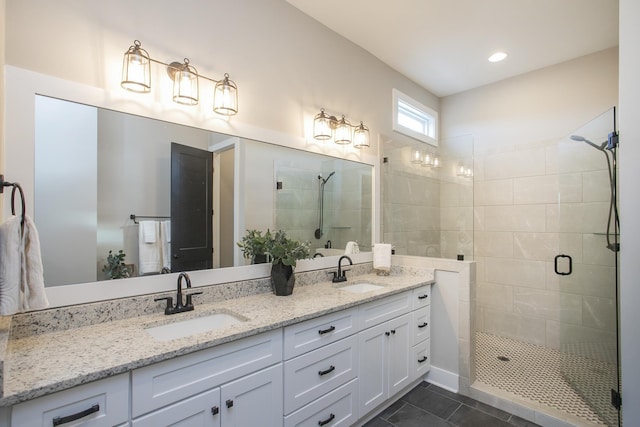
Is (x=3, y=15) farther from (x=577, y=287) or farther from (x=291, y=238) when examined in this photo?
(x=577, y=287)

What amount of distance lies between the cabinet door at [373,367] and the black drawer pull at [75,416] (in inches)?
54.2

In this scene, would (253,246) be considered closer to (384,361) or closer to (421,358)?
(384,361)

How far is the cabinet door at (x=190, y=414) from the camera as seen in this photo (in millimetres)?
1148

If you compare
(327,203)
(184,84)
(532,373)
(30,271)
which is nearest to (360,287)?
(327,203)

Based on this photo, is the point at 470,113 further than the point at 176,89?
Yes

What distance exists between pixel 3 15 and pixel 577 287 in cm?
384

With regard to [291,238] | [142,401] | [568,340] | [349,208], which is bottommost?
[568,340]

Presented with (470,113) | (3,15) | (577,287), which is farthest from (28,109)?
(470,113)

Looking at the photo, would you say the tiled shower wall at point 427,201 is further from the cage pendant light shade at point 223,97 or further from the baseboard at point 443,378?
the cage pendant light shade at point 223,97

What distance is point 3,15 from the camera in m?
1.27

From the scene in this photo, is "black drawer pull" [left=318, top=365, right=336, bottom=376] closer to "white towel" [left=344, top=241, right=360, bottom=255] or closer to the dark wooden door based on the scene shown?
the dark wooden door

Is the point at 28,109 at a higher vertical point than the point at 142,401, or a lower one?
higher

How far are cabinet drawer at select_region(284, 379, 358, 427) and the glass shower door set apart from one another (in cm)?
156

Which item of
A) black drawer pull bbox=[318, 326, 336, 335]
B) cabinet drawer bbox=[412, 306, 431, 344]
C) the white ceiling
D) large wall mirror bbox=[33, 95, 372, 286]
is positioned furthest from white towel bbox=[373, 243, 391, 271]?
the white ceiling
